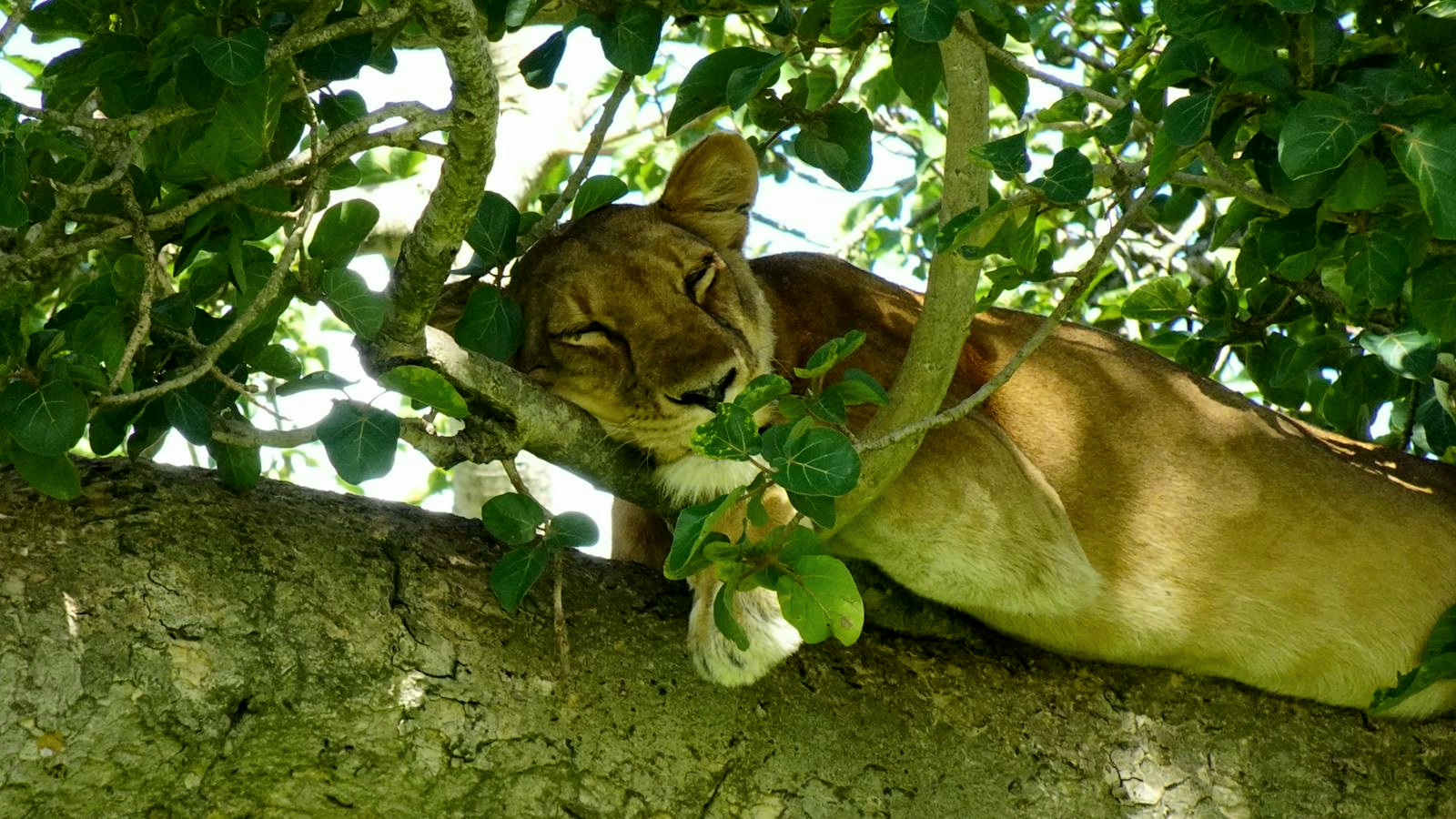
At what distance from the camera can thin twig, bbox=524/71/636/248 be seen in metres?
4.05

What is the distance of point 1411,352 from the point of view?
4.07 metres

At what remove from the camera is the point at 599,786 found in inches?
147

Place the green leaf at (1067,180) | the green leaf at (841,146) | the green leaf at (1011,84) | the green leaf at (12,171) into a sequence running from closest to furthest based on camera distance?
the green leaf at (12,171) → the green leaf at (1067,180) → the green leaf at (1011,84) → the green leaf at (841,146)

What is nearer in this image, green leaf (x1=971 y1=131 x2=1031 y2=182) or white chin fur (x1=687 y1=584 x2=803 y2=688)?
green leaf (x1=971 y1=131 x2=1031 y2=182)

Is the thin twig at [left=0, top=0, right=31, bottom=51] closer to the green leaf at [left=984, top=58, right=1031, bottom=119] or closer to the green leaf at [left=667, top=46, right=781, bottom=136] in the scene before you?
the green leaf at [left=667, top=46, right=781, bottom=136]

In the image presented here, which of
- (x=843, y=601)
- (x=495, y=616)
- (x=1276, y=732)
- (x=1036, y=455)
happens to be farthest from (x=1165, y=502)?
(x=495, y=616)

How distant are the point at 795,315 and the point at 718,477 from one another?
3.06 ft

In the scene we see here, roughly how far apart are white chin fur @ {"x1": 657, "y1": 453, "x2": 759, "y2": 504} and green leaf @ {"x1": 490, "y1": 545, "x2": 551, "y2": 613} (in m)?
0.82

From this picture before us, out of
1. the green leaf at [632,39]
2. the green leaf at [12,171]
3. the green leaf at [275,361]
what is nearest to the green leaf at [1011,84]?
the green leaf at [632,39]

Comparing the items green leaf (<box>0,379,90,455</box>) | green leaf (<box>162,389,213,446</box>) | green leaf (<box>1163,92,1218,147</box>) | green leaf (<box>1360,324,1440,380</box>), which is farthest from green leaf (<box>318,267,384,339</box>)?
green leaf (<box>1360,324,1440,380</box>)

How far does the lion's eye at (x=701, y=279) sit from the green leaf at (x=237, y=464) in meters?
1.66

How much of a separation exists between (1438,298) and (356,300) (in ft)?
9.18

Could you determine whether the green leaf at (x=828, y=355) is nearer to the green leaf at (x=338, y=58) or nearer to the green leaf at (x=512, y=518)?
the green leaf at (x=512, y=518)

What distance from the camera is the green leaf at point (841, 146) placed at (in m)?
4.61
